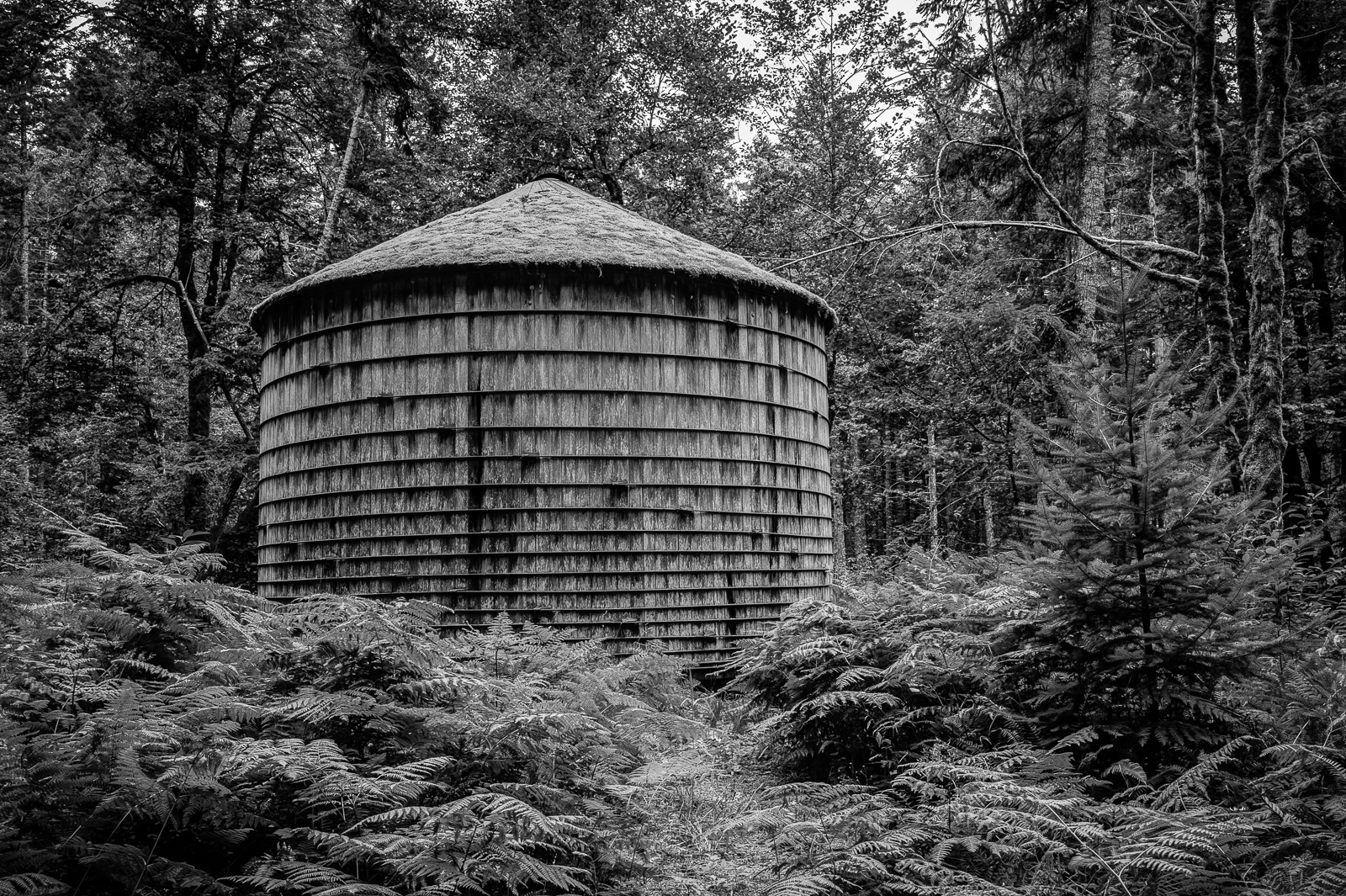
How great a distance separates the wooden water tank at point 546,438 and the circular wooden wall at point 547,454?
0.08 feet

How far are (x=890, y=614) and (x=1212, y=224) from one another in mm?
5287

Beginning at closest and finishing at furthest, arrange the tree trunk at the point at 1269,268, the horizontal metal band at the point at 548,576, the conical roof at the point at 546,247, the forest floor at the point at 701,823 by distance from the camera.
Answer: the forest floor at the point at 701,823 → the tree trunk at the point at 1269,268 → the horizontal metal band at the point at 548,576 → the conical roof at the point at 546,247

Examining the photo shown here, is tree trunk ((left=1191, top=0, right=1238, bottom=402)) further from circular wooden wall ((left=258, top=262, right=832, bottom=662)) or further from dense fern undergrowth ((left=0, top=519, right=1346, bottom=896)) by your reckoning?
circular wooden wall ((left=258, top=262, right=832, bottom=662))

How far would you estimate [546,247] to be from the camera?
11008 millimetres

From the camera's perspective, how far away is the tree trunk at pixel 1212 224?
791 cm

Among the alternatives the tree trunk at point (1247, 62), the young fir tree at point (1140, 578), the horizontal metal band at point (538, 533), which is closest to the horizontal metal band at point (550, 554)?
the horizontal metal band at point (538, 533)

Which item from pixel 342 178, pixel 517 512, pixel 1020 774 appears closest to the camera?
pixel 1020 774

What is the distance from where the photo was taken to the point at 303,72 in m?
20.8

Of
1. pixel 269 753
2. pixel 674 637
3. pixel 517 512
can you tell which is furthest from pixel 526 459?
pixel 269 753

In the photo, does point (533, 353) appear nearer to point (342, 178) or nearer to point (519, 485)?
point (519, 485)

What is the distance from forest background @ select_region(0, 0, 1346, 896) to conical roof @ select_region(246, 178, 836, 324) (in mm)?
2411

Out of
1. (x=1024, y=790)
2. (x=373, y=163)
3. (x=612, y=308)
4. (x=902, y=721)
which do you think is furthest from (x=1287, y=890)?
(x=373, y=163)

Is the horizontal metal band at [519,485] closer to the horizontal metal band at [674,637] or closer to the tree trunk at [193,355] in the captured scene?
the horizontal metal band at [674,637]

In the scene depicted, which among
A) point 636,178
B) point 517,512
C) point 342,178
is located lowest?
point 517,512
